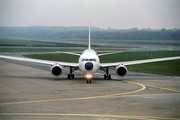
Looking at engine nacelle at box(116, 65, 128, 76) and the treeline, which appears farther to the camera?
the treeline

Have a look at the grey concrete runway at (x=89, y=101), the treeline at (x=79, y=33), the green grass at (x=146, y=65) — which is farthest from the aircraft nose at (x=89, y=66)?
the treeline at (x=79, y=33)

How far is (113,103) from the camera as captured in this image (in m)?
24.2

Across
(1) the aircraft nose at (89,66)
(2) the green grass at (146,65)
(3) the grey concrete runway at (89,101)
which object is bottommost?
(3) the grey concrete runway at (89,101)

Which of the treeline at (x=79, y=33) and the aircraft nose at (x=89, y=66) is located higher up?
the treeline at (x=79, y=33)

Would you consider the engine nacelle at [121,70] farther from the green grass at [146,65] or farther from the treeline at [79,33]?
the treeline at [79,33]

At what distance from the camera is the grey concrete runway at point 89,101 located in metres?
19.7

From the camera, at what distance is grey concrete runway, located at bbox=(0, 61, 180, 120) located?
64.6ft

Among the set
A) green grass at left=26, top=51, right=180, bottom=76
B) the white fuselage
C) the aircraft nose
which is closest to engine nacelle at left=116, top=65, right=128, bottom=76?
the white fuselage

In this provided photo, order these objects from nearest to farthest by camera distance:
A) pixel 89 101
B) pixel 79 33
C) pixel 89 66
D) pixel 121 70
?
pixel 89 101 → pixel 89 66 → pixel 121 70 → pixel 79 33

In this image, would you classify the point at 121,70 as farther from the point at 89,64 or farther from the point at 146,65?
the point at 146,65

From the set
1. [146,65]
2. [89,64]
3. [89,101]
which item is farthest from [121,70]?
[146,65]

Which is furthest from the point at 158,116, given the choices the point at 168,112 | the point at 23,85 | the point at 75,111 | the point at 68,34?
the point at 68,34

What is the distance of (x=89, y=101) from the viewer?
990 inches

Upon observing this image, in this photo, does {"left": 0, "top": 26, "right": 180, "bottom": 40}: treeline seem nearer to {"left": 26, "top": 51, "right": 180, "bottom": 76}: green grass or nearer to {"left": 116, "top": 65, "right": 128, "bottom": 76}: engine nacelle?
{"left": 26, "top": 51, "right": 180, "bottom": 76}: green grass
